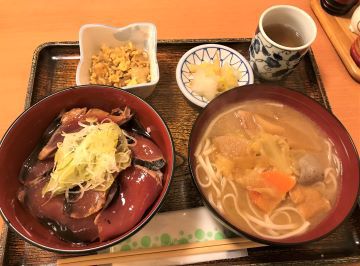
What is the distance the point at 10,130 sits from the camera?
114 centimetres

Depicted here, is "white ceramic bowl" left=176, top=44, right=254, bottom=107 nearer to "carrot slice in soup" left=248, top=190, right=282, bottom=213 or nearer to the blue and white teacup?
the blue and white teacup

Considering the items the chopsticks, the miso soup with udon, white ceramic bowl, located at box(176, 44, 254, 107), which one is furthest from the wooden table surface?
the chopsticks

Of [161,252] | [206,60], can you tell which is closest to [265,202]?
[161,252]

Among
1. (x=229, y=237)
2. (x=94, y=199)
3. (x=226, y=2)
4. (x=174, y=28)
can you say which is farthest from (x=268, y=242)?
(x=226, y=2)

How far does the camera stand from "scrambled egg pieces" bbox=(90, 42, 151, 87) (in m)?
1.52

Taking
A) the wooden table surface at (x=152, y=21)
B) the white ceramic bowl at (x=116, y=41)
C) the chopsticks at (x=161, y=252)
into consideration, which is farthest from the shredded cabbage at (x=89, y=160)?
the wooden table surface at (x=152, y=21)

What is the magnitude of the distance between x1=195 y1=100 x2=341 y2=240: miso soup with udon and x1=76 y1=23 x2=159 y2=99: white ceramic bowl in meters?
0.37

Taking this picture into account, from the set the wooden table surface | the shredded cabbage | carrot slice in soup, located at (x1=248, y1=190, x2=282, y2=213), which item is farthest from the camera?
the wooden table surface

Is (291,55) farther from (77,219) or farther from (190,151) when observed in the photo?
(77,219)

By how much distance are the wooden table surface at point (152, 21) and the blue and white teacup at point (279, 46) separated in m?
0.27

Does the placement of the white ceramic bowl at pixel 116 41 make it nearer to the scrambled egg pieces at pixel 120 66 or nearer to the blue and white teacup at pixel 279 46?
the scrambled egg pieces at pixel 120 66

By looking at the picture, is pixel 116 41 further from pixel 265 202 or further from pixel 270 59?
pixel 265 202

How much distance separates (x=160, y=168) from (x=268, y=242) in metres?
0.44

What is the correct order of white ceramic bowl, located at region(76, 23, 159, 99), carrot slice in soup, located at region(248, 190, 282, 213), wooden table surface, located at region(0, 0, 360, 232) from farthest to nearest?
wooden table surface, located at region(0, 0, 360, 232), white ceramic bowl, located at region(76, 23, 159, 99), carrot slice in soup, located at region(248, 190, 282, 213)
